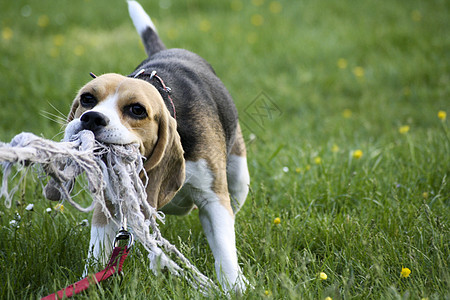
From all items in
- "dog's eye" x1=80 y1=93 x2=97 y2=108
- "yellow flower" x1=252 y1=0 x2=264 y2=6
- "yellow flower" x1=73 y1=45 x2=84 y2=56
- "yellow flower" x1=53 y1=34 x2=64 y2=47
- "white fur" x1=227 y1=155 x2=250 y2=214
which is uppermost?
"dog's eye" x1=80 y1=93 x2=97 y2=108

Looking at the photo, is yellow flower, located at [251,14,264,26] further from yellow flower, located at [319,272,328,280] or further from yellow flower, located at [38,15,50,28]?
yellow flower, located at [319,272,328,280]

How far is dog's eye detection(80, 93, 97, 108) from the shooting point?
2.83 m

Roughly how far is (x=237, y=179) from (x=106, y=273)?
59.6 inches

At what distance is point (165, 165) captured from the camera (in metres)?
2.91

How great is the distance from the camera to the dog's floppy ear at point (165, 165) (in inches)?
113

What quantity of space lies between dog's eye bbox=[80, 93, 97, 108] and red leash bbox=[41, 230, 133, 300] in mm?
720

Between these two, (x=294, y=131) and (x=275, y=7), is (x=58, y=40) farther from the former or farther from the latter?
(x=294, y=131)

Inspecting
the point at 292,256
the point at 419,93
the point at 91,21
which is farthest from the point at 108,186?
the point at 91,21

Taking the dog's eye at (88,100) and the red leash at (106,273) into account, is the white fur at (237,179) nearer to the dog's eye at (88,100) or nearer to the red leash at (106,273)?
the red leash at (106,273)

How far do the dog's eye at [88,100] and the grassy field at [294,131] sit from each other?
210 millimetres

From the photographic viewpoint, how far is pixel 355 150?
16.4ft

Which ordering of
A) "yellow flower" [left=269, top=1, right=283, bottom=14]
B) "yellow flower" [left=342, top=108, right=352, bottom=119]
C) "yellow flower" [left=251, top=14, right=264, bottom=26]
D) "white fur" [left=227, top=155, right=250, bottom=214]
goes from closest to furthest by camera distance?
"white fur" [left=227, top=155, right=250, bottom=214] → "yellow flower" [left=342, top=108, right=352, bottom=119] → "yellow flower" [left=251, top=14, right=264, bottom=26] → "yellow flower" [left=269, top=1, right=283, bottom=14]

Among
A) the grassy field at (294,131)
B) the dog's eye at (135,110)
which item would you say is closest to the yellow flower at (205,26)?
the grassy field at (294,131)

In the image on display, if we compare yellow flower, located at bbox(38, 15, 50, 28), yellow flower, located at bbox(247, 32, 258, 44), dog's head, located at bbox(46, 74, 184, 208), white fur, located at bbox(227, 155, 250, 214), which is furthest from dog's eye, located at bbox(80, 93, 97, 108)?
yellow flower, located at bbox(38, 15, 50, 28)
